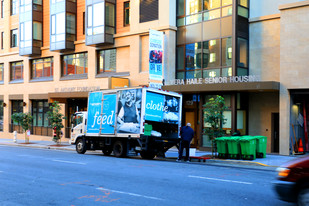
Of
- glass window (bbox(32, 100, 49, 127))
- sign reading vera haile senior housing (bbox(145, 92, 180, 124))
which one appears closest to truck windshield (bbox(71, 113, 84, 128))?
sign reading vera haile senior housing (bbox(145, 92, 180, 124))

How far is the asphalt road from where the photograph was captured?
337 inches

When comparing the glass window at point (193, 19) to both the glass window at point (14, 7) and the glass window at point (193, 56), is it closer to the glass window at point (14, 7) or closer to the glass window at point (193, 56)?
the glass window at point (193, 56)

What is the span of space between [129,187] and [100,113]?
35.1 ft

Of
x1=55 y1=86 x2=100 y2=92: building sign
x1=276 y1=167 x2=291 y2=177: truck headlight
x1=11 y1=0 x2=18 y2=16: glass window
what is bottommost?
x1=276 y1=167 x2=291 y2=177: truck headlight

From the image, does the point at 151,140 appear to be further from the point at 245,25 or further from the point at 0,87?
the point at 0,87

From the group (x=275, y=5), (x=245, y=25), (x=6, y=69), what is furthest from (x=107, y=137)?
(x=6, y=69)

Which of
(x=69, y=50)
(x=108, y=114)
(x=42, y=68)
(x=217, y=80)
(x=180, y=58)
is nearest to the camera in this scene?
(x=108, y=114)

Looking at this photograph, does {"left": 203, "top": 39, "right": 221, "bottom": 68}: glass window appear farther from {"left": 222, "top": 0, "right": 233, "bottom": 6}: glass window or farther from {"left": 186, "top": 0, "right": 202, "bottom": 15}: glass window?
{"left": 186, "top": 0, "right": 202, "bottom": 15}: glass window

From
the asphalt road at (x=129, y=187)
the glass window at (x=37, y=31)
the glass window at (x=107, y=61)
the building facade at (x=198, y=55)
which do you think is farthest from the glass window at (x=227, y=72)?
the glass window at (x=37, y=31)

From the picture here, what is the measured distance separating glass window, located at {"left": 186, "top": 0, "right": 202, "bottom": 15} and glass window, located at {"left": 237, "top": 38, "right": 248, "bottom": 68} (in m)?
3.74

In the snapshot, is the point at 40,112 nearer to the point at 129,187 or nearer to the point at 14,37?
the point at 14,37

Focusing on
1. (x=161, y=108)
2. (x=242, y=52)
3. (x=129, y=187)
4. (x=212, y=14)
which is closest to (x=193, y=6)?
(x=212, y=14)

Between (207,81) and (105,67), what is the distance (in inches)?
393

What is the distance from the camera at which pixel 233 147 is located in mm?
18453
